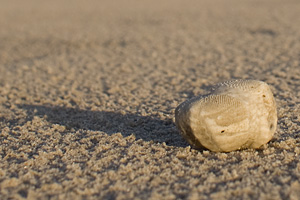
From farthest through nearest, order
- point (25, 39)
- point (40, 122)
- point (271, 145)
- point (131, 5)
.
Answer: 1. point (131, 5)
2. point (25, 39)
3. point (40, 122)
4. point (271, 145)

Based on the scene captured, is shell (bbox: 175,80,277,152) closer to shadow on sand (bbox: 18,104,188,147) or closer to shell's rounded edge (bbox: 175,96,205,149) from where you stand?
shell's rounded edge (bbox: 175,96,205,149)

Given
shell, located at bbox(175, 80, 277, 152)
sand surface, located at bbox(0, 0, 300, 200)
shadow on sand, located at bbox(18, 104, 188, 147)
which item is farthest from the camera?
shadow on sand, located at bbox(18, 104, 188, 147)

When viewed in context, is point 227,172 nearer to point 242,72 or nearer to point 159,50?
point 242,72

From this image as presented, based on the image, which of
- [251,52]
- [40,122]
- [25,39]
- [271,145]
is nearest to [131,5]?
[25,39]

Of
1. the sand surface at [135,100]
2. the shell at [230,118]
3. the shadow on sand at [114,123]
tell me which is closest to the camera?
the sand surface at [135,100]

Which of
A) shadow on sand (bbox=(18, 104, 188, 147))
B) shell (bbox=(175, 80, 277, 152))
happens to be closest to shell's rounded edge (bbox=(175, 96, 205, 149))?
shell (bbox=(175, 80, 277, 152))

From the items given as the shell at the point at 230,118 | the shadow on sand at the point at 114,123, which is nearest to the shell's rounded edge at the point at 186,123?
the shell at the point at 230,118

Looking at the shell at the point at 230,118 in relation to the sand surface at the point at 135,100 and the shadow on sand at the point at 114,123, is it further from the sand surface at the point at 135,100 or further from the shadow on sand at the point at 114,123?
the shadow on sand at the point at 114,123

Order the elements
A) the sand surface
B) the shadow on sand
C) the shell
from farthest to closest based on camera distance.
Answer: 1. the shadow on sand
2. the shell
3. the sand surface
